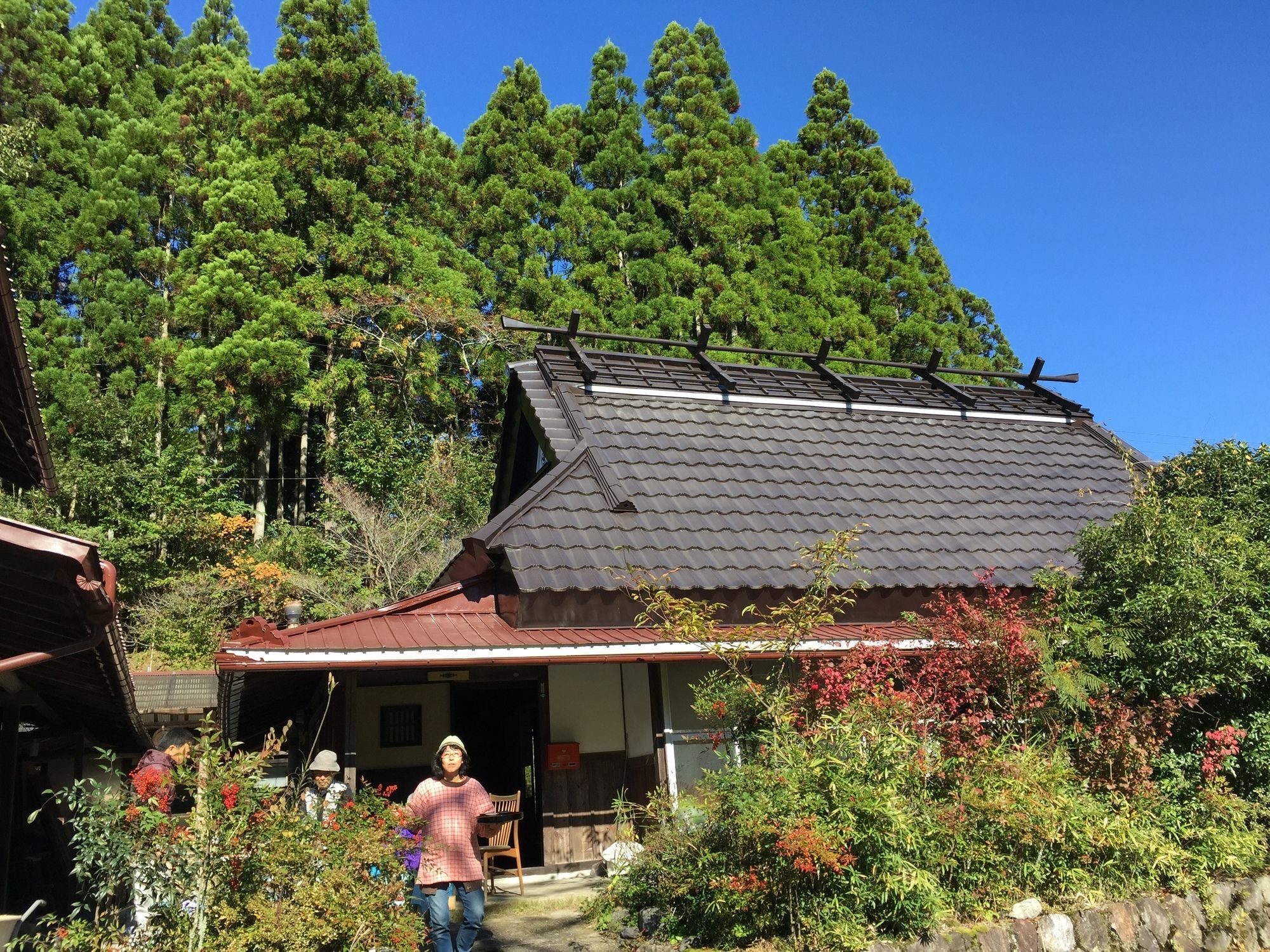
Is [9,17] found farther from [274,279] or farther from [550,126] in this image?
[550,126]

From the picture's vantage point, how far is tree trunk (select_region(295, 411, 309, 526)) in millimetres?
23531

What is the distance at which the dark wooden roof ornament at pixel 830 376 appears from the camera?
1347cm

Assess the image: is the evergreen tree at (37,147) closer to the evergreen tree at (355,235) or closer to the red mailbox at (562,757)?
the evergreen tree at (355,235)

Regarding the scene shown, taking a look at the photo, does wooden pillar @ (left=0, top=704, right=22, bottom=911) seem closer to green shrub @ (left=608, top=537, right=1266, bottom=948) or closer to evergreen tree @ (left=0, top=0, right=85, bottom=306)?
green shrub @ (left=608, top=537, right=1266, bottom=948)

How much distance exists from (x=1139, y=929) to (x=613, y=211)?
25079 mm

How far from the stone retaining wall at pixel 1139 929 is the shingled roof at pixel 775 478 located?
415cm

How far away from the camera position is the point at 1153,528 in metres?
7.22

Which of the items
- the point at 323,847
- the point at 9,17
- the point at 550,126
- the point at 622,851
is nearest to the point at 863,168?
the point at 550,126

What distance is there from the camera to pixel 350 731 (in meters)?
8.02

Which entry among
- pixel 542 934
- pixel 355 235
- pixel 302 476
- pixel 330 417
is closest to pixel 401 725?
pixel 542 934

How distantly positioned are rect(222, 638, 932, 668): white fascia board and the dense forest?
442 inches

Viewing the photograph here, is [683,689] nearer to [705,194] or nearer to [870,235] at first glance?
[705,194]

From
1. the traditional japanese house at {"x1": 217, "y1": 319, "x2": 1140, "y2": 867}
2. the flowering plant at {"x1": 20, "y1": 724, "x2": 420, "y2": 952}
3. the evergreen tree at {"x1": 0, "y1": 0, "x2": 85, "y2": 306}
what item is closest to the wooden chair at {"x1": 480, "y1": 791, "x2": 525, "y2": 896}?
the traditional japanese house at {"x1": 217, "y1": 319, "x2": 1140, "y2": 867}

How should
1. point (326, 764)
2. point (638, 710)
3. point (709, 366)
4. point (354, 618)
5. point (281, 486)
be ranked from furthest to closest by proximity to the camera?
point (281, 486), point (709, 366), point (638, 710), point (354, 618), point (326, 764)
